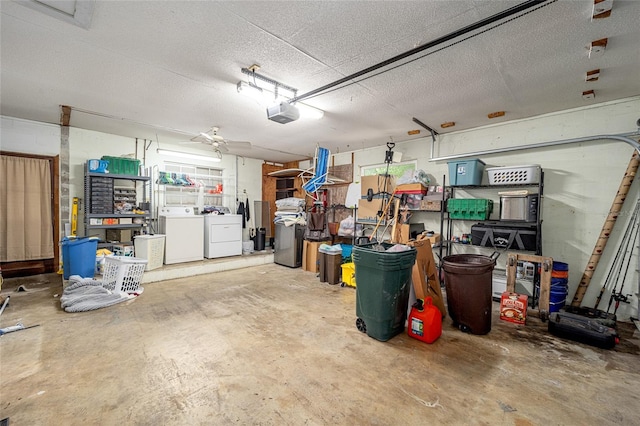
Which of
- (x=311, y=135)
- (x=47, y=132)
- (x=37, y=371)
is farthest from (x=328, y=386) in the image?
(x=47, y=132)

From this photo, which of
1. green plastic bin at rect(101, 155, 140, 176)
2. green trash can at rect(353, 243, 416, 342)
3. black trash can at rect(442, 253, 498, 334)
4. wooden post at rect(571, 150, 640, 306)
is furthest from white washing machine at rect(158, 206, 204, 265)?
wooden post at rect(571, 150, 640, 306)

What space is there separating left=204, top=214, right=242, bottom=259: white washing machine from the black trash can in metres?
4.75

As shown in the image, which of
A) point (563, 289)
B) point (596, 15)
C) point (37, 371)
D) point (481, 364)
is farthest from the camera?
point (563, 289)

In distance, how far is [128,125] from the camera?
462cm

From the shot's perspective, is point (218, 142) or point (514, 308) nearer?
point (514, 308)

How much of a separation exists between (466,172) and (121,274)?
545 centimetres

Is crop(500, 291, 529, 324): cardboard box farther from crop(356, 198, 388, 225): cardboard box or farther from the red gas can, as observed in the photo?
crop(356, 198, 388, 225): cardboard box

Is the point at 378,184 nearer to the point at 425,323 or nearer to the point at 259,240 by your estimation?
the point at 425,323

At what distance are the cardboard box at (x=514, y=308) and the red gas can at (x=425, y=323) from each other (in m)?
1.07

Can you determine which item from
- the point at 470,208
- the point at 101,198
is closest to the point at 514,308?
the point at 470,208

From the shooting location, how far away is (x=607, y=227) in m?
3.31

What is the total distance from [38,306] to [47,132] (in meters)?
3.16

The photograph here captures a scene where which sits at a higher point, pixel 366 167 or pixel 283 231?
pixel 366 167

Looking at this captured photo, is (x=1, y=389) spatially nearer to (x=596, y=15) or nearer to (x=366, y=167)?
(x=596, y=15)
